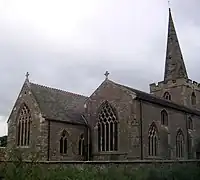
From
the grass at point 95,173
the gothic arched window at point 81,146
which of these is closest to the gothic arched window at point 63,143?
the gothic arched window at point 81,146

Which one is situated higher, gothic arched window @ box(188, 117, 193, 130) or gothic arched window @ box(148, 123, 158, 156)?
gothic arched window @ box(188, 117, 193, 130)

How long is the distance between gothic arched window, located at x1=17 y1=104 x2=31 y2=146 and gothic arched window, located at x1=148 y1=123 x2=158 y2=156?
39.1 feet

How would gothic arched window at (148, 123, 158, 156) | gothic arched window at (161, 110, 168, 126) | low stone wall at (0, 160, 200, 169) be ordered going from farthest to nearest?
gothic arched window at (161, 110, 168, 126) → gothic arched window at (148, 123, 158, 156) → low stone wall at (0, 160, 200, 169)

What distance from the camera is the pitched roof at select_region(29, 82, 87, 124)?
34.2 m

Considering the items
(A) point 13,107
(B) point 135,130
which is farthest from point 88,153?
(A) point 13,107

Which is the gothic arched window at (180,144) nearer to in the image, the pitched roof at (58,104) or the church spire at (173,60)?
the pitched roof at (58,104)

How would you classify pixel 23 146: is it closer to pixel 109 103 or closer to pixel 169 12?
pixel 109 103

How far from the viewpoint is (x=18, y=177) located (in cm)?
1143

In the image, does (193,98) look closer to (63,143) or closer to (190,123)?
(190,123)

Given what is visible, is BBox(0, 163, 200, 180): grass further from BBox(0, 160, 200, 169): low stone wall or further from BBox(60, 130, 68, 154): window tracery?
BBox(60, 130, 68, 154): window tracery

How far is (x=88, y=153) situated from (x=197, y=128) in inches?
595

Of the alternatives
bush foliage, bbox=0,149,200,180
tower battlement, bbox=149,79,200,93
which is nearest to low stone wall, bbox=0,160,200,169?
bush foliage, bbox=0,149,200,180

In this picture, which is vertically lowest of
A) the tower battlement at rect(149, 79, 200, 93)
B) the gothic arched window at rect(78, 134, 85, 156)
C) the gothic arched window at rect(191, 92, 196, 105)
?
the gothic arched window at rect(78, 134, 85, 156)

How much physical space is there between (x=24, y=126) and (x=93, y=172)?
58.5 feet
